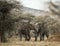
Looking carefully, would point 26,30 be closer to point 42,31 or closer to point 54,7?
point 42,31

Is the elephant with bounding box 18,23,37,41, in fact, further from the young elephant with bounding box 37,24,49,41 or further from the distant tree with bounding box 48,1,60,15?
the distant tree with bounding box 48,1,60,15

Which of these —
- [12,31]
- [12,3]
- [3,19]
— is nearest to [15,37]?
[12,31]

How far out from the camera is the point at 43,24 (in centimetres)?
267

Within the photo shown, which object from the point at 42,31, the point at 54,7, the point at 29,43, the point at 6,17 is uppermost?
the point at 54,7

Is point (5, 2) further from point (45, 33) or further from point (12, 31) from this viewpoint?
point (45, 33)

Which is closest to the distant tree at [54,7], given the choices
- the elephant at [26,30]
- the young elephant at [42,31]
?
the young elephant at [42,31]

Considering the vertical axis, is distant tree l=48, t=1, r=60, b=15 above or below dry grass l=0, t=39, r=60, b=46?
above

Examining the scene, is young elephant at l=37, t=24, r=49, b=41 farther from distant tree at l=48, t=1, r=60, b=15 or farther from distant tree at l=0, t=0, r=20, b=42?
distant tree at l=0, t=0, r=20, b=42

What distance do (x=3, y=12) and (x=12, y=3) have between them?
0.58 ft

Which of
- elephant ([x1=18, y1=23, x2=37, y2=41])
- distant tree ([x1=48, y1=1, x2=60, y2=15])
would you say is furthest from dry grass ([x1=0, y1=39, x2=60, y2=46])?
distant tree ([x1=48, y1=1, x2=60, y2=15])

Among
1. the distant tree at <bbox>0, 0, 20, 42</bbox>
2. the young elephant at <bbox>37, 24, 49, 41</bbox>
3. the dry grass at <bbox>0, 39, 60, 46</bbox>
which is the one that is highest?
the distant tree at <bbox>0, 0, 20, 42</bbox>

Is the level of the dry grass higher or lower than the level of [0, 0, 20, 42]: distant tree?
lower

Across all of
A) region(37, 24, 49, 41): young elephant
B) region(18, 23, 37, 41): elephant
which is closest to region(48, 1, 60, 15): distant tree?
region(37, 24, 49, 41): young elephant

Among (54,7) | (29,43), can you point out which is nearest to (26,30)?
(29,43)
